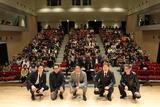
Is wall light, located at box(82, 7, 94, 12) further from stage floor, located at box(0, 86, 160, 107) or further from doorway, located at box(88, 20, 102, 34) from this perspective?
stage floor, located at box(0, 86, 160, 107)

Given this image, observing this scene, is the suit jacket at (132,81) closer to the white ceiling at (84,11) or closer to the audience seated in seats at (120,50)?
the audience seated in seats at (120,50)

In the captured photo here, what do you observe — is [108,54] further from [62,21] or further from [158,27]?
[62,21]

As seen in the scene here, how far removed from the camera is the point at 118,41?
78.4ft

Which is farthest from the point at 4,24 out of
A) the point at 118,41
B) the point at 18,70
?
the point at 118,41

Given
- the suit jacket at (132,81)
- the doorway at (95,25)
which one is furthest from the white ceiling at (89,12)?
the suit jacket at (132,81)

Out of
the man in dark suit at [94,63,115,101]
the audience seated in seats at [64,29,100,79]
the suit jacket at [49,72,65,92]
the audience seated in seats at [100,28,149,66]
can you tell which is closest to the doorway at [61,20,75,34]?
the audience seated in seats at [64,29,100,79]

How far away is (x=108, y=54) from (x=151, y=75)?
8431mm

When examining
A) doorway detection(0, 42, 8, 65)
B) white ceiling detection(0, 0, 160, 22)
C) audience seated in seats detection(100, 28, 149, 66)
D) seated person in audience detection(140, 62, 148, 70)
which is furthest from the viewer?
white ceiling detection(0, 0, 160, 22)

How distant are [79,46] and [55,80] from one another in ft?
39.4

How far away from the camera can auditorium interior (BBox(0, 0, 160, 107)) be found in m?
10.6

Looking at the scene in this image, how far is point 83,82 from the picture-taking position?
1003 cm

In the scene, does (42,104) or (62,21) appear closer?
(42,104)

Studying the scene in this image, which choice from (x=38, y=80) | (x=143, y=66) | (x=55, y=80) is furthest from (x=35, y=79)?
(x=143, y=66)

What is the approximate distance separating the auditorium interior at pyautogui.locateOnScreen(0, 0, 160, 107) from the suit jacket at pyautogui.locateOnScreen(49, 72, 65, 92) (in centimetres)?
33
